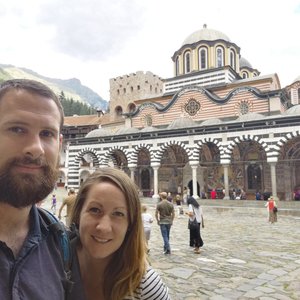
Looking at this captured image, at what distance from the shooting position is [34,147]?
55.1 inches

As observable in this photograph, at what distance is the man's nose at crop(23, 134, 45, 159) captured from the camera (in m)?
1.38

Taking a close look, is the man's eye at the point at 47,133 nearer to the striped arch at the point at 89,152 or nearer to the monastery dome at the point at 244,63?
the striped arch at the point at 89,152

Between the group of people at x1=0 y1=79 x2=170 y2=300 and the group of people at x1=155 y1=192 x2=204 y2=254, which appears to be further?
the group of people at x1=155 y1=192 x2=204 y2=254

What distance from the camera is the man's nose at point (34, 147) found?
1380mm

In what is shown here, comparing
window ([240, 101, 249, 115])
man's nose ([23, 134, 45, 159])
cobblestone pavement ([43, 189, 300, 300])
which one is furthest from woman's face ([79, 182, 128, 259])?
window ([240, 101, 249, 115])

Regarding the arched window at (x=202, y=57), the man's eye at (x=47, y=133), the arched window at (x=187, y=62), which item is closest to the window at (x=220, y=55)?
the arched window at (x=202, y=57)

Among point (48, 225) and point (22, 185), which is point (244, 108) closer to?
point (48, 225)

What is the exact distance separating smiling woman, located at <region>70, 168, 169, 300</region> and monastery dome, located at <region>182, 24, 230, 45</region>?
3064cm

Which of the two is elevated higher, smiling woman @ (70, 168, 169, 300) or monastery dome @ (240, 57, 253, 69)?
monastery dome @ (240, 57, 253, 69)

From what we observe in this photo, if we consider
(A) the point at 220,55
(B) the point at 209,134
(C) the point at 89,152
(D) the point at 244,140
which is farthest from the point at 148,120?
(D) the point at 244,140

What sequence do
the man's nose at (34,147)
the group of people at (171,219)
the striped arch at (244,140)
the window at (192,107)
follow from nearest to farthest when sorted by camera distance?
the man's nose at (34,147) < the group of people at (171,219) < the striped arch at (244,140) < the window at (192,107)

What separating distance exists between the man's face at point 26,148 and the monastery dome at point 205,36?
30838 mm

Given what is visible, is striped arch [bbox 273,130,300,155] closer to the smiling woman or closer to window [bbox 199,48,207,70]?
window [bbox 199,48,207,70]

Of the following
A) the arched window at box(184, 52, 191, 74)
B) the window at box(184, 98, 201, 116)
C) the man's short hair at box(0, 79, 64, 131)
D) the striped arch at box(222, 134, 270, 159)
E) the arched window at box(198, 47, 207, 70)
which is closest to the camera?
the man's short hair at box(0, 79, 64, 131)
